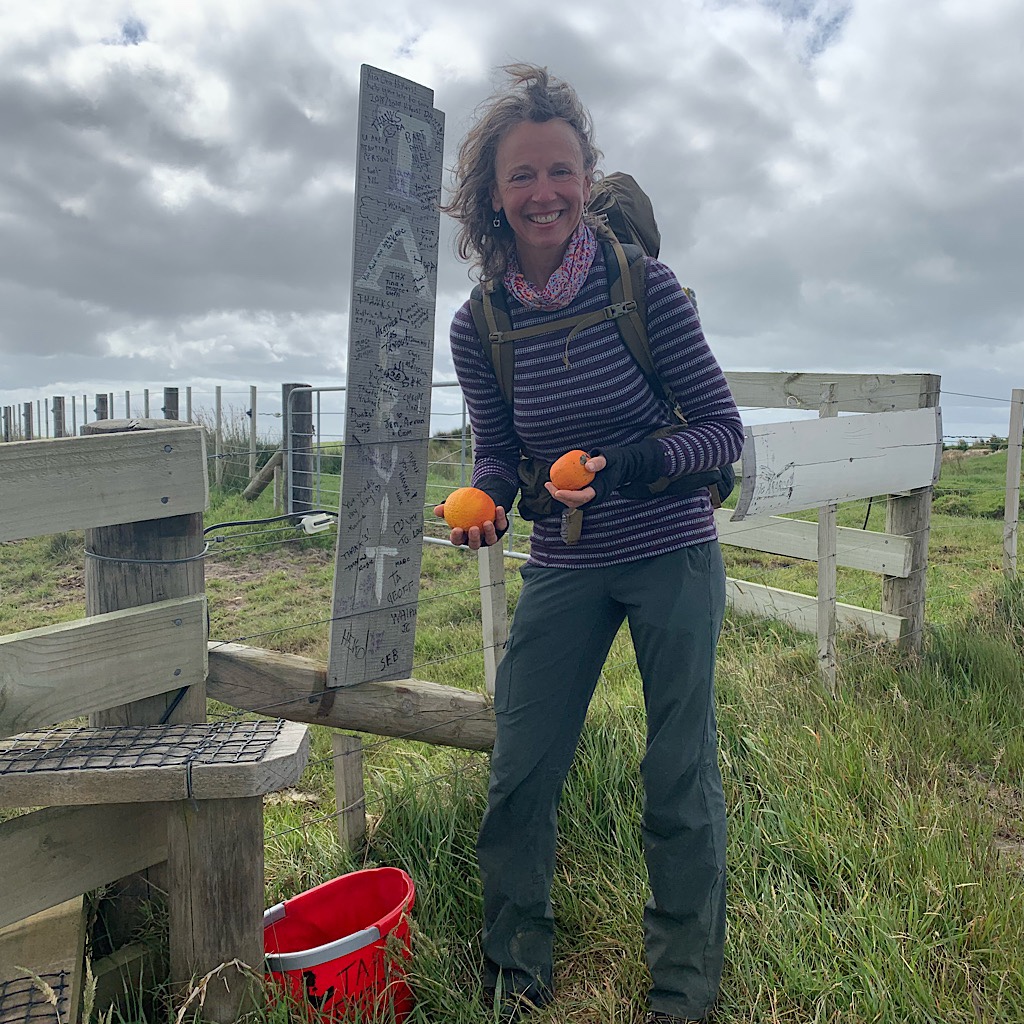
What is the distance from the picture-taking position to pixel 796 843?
9.88ft

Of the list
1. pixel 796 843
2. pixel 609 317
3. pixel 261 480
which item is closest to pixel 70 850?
pixel 609 317

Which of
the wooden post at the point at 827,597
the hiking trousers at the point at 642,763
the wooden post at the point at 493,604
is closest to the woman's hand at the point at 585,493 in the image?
the hiking trousers at the point at 642,763

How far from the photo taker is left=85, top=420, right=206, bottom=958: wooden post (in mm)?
2326

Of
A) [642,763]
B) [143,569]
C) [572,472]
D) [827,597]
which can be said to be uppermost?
[572,472]

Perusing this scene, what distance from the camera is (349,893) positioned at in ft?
8.93

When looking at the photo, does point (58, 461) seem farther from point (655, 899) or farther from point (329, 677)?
point (655, 899)

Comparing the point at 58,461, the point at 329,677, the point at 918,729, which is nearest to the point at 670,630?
the point at 329,677

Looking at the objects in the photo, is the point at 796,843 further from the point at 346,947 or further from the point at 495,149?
the point at 495,149

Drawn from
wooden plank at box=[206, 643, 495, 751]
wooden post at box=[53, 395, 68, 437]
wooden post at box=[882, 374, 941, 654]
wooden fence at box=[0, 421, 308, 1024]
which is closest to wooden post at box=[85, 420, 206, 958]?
wooden fence at box=[0, 421, 308, 1024]

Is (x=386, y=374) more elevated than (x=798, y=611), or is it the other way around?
(x=386, y=374)

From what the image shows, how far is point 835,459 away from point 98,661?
11.4 feet

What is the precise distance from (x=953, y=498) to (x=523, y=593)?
1269cm

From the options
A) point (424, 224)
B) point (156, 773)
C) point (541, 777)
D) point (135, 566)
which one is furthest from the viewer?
point (424, 224)

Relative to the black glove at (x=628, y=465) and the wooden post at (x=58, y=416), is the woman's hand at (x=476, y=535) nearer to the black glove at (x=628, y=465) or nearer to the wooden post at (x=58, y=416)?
the black glove at (x=628, y=465)
